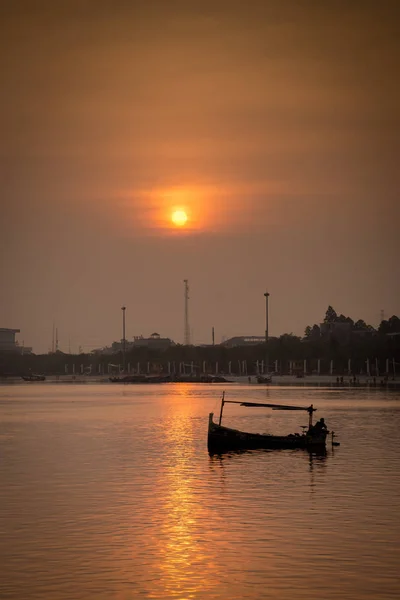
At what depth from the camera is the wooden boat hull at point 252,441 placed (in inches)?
3233

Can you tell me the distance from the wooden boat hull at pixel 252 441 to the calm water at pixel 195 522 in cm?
91

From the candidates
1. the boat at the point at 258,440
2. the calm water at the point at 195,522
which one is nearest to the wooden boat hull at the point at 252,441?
the boat at the point at 258,440

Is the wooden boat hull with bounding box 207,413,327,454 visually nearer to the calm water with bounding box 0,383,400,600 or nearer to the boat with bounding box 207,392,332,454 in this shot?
the boat with bounding box 207,392,332,454

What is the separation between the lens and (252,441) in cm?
8219

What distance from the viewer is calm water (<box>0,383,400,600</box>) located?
37.7 m

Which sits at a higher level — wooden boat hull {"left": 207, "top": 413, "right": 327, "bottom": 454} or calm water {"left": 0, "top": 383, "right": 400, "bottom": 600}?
wooden boat hull {"left": 207, "top": 413, "right": 327, "bottom": 454}

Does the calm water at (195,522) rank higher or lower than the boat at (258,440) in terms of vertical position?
lower

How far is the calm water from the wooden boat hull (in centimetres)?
91

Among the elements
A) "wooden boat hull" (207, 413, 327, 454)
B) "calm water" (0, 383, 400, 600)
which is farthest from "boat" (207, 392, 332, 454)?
"calm water" (0, 383, 400, 600)

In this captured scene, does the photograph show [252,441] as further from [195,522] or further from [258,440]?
[195,522]

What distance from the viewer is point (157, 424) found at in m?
126

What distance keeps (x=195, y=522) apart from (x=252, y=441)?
32452mm

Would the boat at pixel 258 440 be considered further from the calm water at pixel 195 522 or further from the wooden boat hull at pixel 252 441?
the calm water at pixel 195 522

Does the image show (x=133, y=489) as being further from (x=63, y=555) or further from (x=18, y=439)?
(x=18, y=439)
